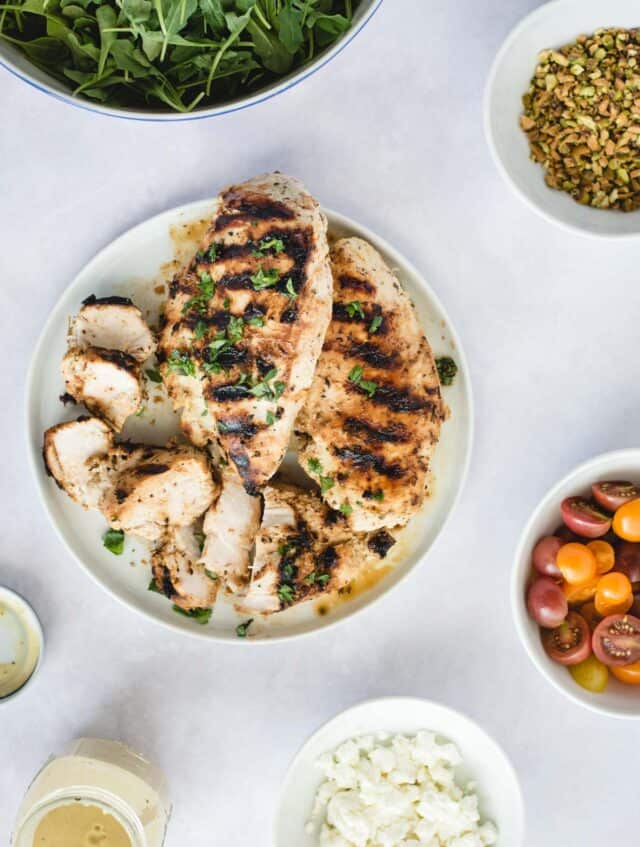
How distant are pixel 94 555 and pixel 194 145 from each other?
1369mm

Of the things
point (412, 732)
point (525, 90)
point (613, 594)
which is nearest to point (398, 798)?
point (412, 732)

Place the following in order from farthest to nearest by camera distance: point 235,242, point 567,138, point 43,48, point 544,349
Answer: point 544,349
point 567,138
point 235,242
point 43,48

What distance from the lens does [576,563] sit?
2.62m

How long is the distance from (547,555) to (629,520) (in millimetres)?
277

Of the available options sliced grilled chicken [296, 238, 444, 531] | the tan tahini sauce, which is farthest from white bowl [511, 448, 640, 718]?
the tan tahini sauce

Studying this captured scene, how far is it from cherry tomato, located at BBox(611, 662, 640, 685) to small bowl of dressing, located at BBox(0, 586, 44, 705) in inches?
73.7

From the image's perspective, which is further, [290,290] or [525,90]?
[525,90]

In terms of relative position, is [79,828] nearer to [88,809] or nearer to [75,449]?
[88,809]

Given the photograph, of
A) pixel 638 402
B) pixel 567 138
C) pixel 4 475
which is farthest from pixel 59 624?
pixel 567 138

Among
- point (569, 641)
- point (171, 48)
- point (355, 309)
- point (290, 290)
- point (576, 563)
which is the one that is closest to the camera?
point (171, 48)

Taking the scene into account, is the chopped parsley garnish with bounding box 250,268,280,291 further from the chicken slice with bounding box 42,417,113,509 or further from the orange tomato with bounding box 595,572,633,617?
the orange tomato with bounding box 595,572,633,617

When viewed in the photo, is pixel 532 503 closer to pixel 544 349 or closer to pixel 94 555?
pixel 544 349

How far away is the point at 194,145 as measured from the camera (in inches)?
108

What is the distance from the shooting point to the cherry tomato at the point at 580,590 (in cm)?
271
